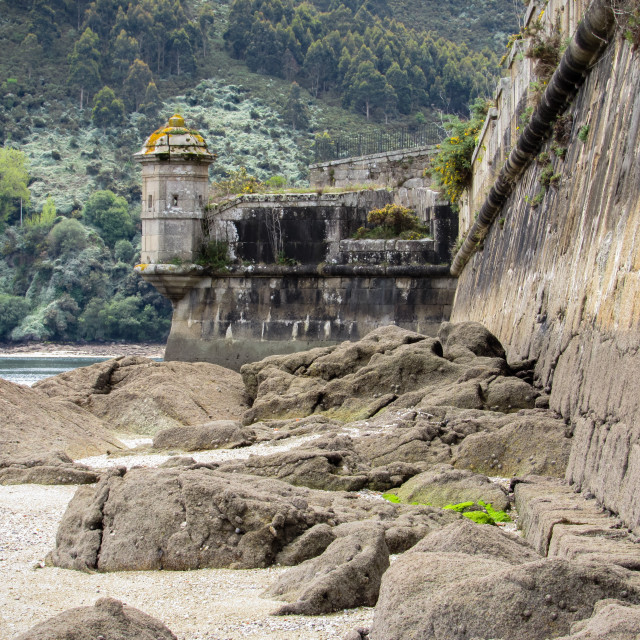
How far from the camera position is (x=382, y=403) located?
Result: 33.3 ft

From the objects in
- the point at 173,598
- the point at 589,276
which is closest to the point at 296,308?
the point at 589,276

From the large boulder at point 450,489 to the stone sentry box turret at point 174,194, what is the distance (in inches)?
592

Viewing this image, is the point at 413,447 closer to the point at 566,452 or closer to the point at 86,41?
the point at 566,452

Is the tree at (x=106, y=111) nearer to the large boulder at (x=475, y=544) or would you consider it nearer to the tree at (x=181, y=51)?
the tree at (x=181, y=51)

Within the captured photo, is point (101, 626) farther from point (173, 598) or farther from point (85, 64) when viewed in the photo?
point (85, 64)

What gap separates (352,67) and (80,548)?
85.2 metres

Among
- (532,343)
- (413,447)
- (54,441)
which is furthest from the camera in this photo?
(54,441)

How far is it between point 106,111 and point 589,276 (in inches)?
3268

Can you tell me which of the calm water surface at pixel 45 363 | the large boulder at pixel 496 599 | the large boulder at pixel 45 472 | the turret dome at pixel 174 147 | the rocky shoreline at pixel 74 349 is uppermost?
the turret dome at pixel 174 147

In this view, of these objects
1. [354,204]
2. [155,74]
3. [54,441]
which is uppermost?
[155,74]

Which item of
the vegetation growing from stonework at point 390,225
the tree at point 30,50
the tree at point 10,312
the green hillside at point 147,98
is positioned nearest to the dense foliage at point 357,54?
the green hillside at point 147,98

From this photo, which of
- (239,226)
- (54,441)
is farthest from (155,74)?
(54,441)

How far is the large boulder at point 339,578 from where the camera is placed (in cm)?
435

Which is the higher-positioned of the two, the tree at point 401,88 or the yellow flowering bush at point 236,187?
the tree at point 401,88
